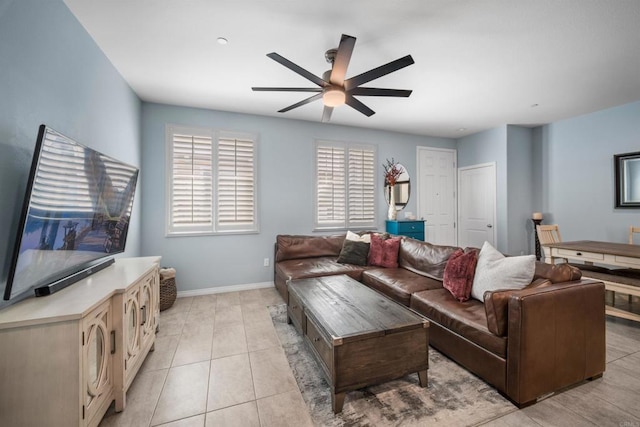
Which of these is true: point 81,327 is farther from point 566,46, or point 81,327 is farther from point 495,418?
point 566,46

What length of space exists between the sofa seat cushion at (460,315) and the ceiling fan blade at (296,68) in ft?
6.94

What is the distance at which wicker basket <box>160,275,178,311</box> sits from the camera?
3240 mm

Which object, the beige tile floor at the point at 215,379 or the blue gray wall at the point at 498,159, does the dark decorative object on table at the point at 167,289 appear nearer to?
the beige tile floor at the point at 215,379

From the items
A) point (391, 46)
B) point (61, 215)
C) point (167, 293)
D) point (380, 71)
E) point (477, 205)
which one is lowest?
point (167, 293)

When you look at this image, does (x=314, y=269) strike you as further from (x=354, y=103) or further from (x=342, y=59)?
(x=342, y=59)

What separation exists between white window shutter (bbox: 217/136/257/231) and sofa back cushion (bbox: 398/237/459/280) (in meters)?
2.32

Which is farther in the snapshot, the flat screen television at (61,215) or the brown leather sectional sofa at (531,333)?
the brown leather sectional sofa at (531,333)

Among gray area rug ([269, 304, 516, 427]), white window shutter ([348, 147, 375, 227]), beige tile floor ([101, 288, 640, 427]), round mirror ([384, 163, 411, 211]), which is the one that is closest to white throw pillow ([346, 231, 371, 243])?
white window shutter ([348, 147, 375, 227])

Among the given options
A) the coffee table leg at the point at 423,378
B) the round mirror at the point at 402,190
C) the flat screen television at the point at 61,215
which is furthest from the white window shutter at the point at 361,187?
the flat screen television at the point at 61,215

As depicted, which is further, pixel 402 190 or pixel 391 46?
pixel 402 190

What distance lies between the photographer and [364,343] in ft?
5.35

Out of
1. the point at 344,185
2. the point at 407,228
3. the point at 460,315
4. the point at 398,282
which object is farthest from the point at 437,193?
the point at 460,315

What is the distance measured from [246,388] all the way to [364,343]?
3.10 feet

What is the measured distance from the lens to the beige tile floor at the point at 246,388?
158 cm
